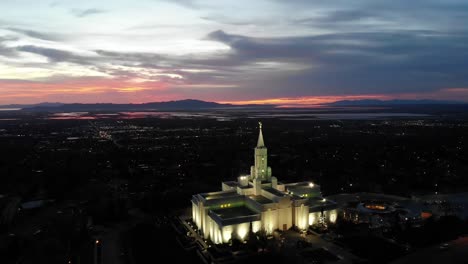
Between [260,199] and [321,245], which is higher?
[260,199]

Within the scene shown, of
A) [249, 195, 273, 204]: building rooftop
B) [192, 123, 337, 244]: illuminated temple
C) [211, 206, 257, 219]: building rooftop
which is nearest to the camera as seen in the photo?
[192, 123, 337, 244]: illuminated temple

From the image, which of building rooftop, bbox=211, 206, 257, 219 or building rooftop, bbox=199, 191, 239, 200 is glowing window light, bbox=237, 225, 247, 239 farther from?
building rooftop, bbox=199, 191, 239, 200

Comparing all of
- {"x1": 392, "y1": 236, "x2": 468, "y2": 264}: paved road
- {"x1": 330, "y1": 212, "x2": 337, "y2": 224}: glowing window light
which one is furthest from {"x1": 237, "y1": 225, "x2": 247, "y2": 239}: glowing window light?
{"x1": 392, "y1": 236, "x2": 468, "y2": 264}: paved road

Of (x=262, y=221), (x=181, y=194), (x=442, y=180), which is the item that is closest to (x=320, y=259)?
(x=262, y=221)

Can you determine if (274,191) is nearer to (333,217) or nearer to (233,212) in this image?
(233,212)

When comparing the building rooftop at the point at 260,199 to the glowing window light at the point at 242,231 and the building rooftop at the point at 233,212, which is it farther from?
the glowing window light at the point at 242,231

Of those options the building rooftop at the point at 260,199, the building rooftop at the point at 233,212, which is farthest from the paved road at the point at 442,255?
the building rooftop at the point at 233,212

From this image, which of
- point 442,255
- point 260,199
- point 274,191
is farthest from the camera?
point 274,191

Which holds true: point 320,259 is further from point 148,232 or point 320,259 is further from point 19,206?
point 19,206

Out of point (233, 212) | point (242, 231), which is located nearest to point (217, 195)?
point (233, 212)
